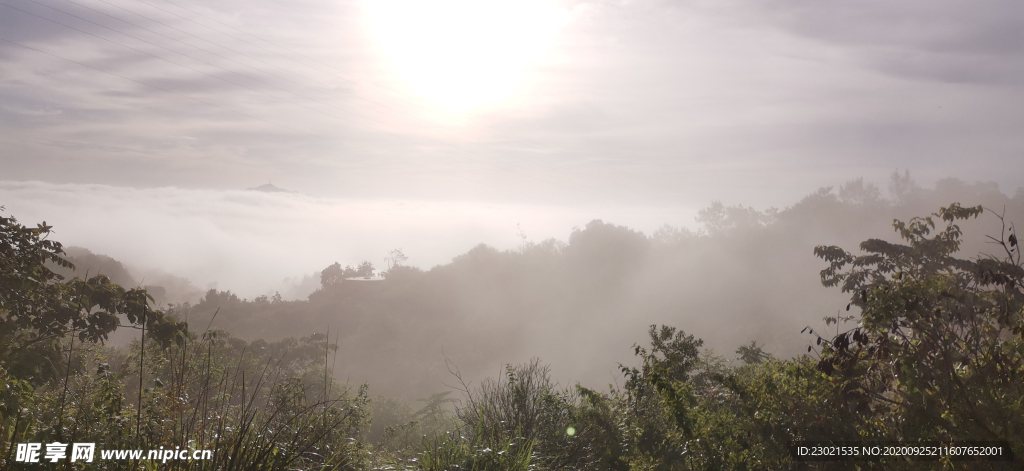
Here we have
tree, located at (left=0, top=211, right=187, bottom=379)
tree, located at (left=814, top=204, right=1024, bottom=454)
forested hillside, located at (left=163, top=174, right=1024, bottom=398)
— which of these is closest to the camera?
tree, located at (left=814, top=204, right=1024, bottom=454)

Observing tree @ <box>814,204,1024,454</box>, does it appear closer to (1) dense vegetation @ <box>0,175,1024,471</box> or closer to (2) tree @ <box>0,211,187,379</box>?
(1) dense vegetation @ <box>0,175,1024,471</box>

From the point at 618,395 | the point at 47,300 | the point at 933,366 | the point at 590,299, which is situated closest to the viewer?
the point at 933,366

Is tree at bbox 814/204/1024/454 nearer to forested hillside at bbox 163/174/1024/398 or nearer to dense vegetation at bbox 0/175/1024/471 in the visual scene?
dense vegetation at bbox 0/175/1024/471

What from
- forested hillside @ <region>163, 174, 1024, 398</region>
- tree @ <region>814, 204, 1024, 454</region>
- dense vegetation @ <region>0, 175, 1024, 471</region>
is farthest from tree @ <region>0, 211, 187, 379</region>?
forested hillside @ <region>163, 174, 1024, 398</region>

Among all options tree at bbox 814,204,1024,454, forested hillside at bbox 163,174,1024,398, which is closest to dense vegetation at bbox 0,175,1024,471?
tree at bbox 814,204,1024,454

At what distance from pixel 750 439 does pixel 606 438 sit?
3265 millimetres

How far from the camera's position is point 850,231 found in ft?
225

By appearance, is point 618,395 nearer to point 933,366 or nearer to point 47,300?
point 933,366

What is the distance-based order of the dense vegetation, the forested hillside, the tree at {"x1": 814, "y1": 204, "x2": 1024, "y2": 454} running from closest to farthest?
the tree at {"x1": 814, "y1": 204, "x2": 1024, "y2": 454}
the dense vegetation
the forested hillside

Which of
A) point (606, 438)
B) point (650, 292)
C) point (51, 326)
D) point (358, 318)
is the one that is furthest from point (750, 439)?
point (650, 292)

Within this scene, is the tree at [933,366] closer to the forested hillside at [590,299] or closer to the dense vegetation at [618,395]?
the dense vegetation at [618,395]

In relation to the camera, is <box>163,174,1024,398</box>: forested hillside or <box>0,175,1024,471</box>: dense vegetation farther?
<box>163,174,1024,398</box>: forested hillside

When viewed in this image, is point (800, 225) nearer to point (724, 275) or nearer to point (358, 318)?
point (724, 275)

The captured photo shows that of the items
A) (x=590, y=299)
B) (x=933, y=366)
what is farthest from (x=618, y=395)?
(x=590, y=299)
